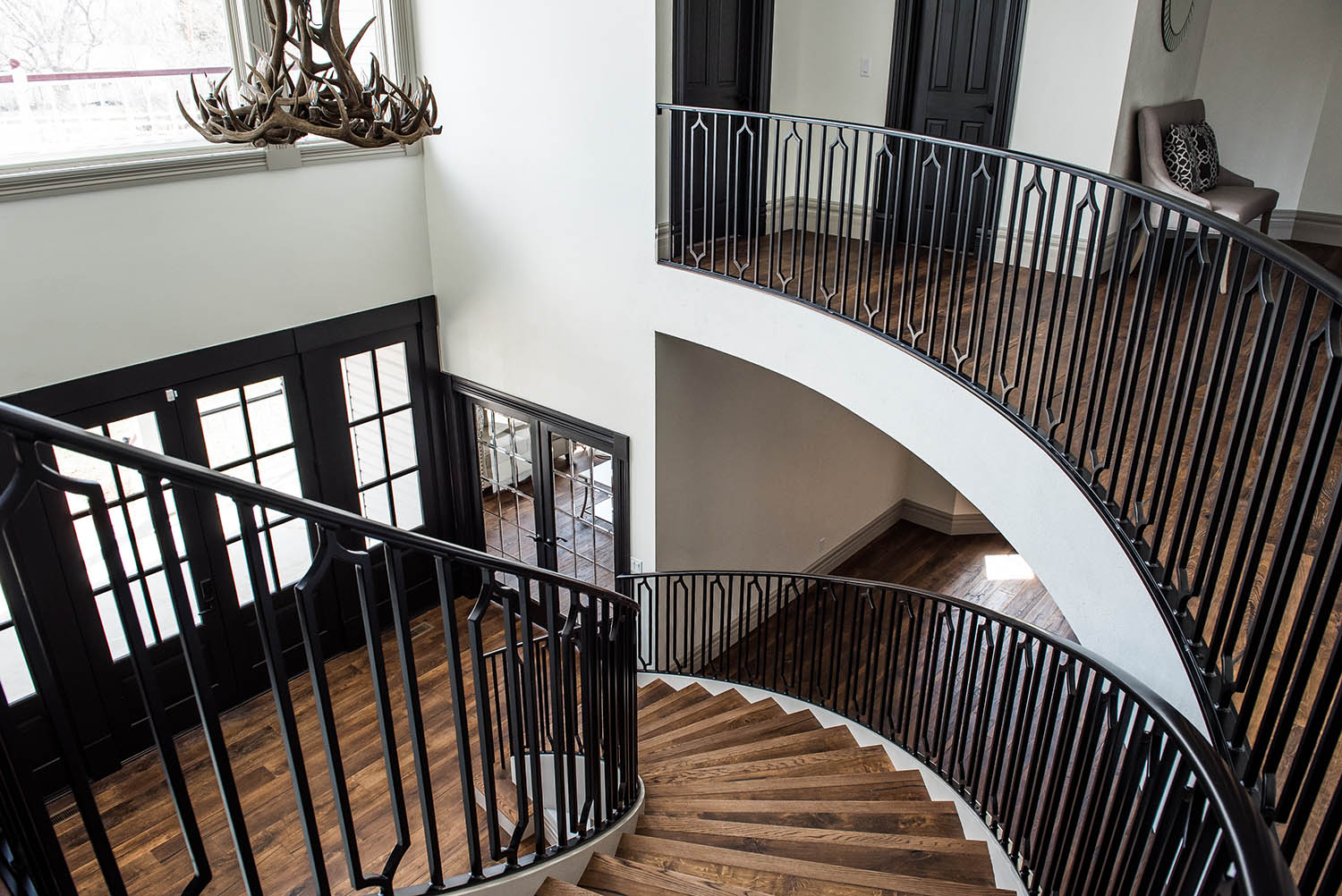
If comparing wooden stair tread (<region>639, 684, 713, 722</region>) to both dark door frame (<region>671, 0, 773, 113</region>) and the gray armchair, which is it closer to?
dark door frame (<region>671, 0, 773, 113</region>)

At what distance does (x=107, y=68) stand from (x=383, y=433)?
310cm

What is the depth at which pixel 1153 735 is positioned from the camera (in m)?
2.12

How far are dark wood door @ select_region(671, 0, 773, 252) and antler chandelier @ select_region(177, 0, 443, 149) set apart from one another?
2.65 meters

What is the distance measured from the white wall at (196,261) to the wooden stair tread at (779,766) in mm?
4233

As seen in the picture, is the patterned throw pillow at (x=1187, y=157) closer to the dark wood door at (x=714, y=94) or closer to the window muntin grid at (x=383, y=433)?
the dark wood door at (x=714, y=94)

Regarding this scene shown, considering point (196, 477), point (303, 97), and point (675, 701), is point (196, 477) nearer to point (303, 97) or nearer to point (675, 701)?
point (303, 97)

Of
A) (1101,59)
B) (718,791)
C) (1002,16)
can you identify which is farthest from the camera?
(1002,16)

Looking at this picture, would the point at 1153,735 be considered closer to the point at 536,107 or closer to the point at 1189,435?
the point at 1189,435

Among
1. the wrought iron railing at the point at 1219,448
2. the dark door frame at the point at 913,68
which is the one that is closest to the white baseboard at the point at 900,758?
the wrought iron railing at the point at 1219,448

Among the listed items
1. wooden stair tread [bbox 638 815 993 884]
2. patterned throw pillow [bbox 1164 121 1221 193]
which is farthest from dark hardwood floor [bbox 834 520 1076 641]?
wooden stair tread [bbox 638 815 993 884]

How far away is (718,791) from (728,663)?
3477mm

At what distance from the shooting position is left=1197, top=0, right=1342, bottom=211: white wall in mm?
7023

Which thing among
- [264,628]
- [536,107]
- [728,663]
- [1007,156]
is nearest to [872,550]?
[728,663]

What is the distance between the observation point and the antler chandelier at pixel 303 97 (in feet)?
9.81
